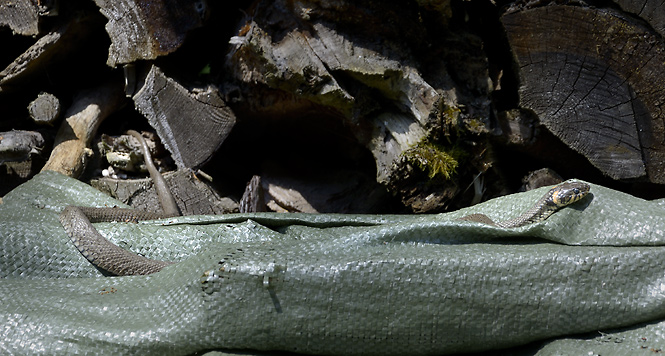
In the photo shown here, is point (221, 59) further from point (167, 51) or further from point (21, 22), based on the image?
point (21, 22)

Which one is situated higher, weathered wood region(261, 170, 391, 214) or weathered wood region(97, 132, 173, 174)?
weathered wood region(97, 132, 173, 174)

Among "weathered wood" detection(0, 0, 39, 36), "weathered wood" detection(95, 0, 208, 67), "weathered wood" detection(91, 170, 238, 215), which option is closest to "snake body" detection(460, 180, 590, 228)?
"weathered wood" detection(91, 170, 238, 215)

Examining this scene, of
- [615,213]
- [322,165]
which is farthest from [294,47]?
[615,213]

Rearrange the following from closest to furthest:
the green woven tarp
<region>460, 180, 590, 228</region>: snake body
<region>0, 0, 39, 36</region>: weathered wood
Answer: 1. the green woven tarp
2. <region>460, 180, 590, 228</region>: snake body
3. <region>0, 0, 39, 36</region>: weathered wood

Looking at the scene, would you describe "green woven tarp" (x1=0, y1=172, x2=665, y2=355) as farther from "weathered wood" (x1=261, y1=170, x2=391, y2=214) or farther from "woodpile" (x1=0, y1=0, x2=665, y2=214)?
"weathered wood" (x1=261, y1=170, x2=391, y2=214)

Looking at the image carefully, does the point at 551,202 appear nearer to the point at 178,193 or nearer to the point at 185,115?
the point at 185,115

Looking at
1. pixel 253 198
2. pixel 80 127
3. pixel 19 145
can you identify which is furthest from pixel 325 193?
pixel 19 145

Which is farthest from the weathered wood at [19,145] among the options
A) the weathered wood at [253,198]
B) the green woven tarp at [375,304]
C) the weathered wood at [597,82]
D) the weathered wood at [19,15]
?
the weathered wood at [597,82]
